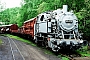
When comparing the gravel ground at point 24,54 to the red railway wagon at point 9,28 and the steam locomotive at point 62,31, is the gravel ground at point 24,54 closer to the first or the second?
the steam locomotive at point 62,31

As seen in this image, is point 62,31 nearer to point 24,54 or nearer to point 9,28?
point 24,54

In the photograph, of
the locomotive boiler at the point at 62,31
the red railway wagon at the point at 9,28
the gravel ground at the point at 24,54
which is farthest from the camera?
the red railway wagon at the point at 9,28

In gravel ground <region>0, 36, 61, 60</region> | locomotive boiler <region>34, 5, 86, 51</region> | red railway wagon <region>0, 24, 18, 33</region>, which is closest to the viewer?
gravel ground <region>0, 36, 61, 60</region>

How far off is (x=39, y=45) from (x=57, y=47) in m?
6.18

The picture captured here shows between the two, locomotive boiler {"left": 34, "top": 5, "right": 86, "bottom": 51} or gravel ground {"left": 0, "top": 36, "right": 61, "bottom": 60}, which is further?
locomotive boiler {"left": 34, "top": 5, "right": 86, "bottom": 51}

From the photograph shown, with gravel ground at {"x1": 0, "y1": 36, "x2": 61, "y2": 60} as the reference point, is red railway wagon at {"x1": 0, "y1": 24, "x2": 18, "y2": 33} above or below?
above

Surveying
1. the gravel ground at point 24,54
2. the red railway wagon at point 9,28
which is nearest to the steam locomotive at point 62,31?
the gravel ground at point 24,54

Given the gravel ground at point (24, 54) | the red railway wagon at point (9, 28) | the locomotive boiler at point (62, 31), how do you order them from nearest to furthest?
the gravel ground at point (24, 54)
the locomotive boiler at point (62, 31)
the red railway wagon at point (9, 28)

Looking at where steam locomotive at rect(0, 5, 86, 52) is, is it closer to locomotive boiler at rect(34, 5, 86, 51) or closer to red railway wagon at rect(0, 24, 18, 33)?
locomotive boiler at rect(34, 5, 86, 51)

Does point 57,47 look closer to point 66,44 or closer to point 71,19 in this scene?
point 66,44

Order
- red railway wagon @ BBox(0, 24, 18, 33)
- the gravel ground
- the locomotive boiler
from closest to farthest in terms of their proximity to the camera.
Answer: the gravel ground
the locomotive boiler
red railway wagon @ BBox(0, 24, 18, 33)

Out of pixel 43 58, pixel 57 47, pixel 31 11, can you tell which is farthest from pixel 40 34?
pixel 31 11

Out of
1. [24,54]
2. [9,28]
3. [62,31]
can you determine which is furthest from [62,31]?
[9,28]

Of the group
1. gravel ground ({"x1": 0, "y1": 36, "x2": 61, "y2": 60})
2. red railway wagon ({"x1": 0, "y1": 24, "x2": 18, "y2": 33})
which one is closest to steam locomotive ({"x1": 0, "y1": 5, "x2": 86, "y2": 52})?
gravel ground ({"x1": 0, "y1": 36, "x2": 61, "y2": 60})
